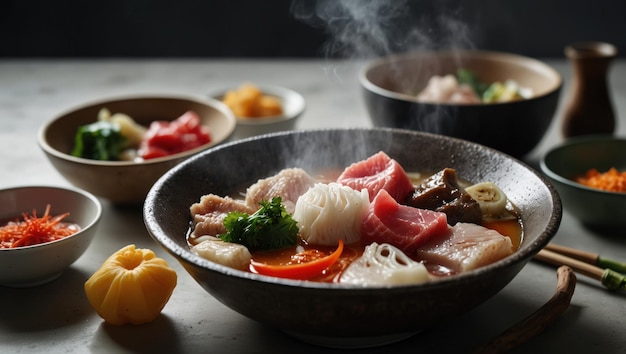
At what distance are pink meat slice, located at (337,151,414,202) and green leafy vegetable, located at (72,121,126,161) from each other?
5.15 ft

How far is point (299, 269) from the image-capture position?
2.71m

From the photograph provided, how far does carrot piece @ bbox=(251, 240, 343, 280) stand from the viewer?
2.70 m

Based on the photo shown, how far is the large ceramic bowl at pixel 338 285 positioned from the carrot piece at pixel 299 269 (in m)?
0.20

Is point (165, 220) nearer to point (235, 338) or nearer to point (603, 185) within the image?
point (235, 338)

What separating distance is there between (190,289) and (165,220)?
483 mm

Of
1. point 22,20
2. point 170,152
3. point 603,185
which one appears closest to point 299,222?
point 170,152

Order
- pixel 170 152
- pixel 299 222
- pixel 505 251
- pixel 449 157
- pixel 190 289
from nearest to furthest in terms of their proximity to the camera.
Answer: pixel 505 251, pixel 299 222, pixel 190 289, pixel 449 157, pixel 170 152

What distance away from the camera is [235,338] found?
2889 mm

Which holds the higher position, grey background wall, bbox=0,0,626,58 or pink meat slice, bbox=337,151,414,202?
pink meat slice, bbox=337,151,414,202

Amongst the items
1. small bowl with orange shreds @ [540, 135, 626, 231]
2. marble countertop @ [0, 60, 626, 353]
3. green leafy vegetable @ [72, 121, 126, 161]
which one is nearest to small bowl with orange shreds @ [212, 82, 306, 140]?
green leafy vegetable @ [72, 121, 126, 161]

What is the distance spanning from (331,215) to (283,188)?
0.41 m

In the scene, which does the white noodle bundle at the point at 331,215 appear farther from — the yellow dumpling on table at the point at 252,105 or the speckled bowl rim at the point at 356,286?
the yellow dumpling on table at the point at 252,105

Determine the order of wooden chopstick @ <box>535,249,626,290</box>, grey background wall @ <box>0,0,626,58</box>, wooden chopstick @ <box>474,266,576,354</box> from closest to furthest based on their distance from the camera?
wooden chopstick @ <box>474,266,576,354</box>
wooden chopstick @ <box>535,249,626,290</box>
grey background wall @ <box>0,0,626,58</box>

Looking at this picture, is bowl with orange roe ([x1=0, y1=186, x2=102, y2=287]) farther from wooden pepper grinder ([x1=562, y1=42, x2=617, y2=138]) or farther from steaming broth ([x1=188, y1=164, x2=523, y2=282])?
wooden pepper grinder ([x1=562, y1=42, x2=617, y2=138])
